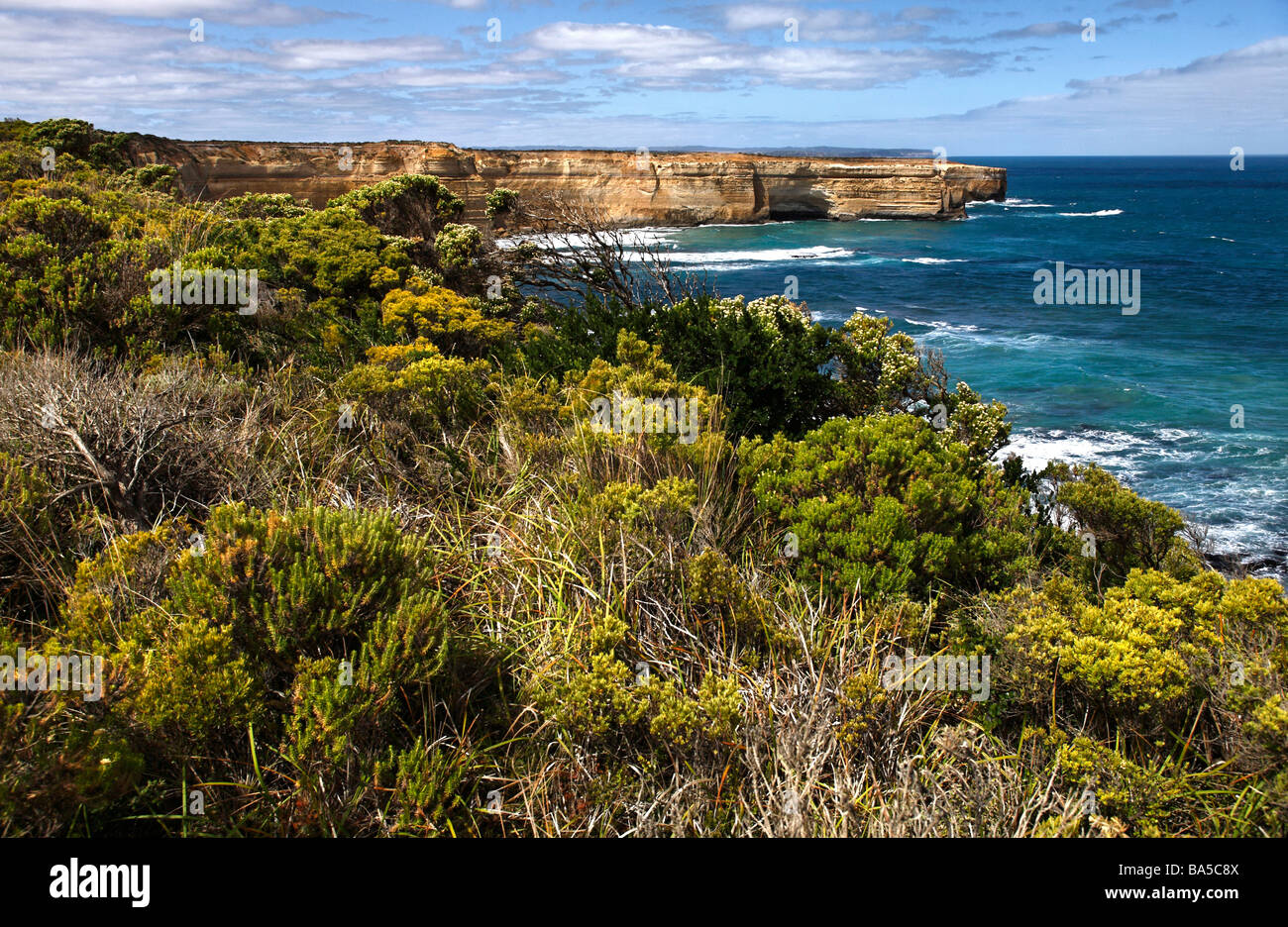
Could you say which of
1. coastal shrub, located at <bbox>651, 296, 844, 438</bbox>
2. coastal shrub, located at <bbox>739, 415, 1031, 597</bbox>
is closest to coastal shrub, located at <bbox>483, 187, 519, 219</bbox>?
coastal shrub, located at <bbox>651, 296, 844, 438</bbox>

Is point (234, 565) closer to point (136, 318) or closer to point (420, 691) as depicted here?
point (420, 691)

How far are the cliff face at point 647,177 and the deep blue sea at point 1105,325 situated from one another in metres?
2.23

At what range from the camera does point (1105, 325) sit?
1160 inches

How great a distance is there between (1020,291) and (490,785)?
135ft

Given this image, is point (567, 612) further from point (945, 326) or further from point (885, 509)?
point (945, 326)

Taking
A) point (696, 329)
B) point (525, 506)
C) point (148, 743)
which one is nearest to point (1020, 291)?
point (696, 329)

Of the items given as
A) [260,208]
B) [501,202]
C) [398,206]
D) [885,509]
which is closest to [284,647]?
[885,509]

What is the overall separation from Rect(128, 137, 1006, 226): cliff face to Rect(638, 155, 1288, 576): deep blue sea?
223cm

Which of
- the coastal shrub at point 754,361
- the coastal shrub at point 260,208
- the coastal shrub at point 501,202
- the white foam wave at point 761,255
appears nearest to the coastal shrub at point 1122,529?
the coastal shrub at point 754,361

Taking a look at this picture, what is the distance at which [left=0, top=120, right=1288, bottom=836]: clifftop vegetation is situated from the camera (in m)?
2.76

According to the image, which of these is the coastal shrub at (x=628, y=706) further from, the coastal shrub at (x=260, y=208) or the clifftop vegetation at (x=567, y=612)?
the coastal shrub at (x=260, y=208)

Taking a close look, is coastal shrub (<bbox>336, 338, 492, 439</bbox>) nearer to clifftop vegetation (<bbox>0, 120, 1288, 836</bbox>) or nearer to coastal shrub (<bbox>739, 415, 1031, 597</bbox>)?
clifftop vegetation (<bbox>0, 120, 1288, 836</bbox>)

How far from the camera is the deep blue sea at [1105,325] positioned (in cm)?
1575

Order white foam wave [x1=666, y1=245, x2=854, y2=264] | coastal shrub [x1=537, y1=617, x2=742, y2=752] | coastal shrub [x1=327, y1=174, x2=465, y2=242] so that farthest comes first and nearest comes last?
white foam wave [x1=666, y1=245, x2=854, y2=264] → coastal shrub [x1=327, y1=174, x2=465, y2=242] → coastal shrub [x1=537, y1=617, x2=742, y2=752]
